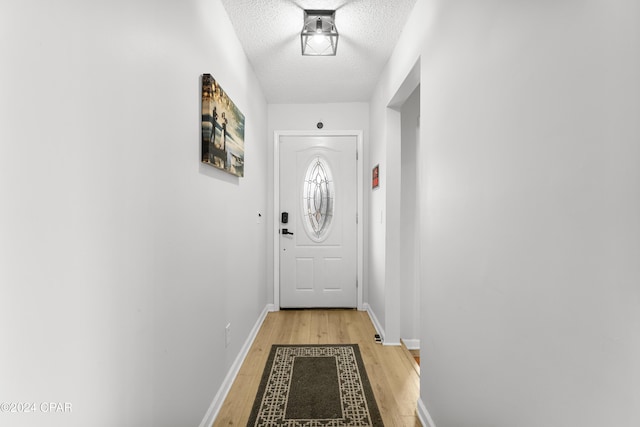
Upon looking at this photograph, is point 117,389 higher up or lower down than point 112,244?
lower down

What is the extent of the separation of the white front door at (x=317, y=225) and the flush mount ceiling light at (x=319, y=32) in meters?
1.44

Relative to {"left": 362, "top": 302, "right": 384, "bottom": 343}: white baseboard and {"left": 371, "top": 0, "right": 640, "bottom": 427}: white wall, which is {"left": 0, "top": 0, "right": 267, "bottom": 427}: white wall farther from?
{"left": 362, "top": 302, "right": 384, "bottom": 343}: white baseboard

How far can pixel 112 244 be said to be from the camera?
982 millimetres

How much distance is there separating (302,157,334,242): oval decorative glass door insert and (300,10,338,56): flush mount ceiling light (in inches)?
60.8

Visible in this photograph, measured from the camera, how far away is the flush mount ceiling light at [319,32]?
2.21 meters

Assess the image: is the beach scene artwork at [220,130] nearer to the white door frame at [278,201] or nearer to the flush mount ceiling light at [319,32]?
the flush mount ceiling light at [319,32]

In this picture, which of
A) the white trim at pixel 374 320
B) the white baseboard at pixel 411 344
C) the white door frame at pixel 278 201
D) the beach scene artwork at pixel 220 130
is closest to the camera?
the beach scene artwork at pixel 220 130

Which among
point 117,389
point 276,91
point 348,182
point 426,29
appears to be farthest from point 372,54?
point 117,389

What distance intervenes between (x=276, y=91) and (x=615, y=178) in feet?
10.9

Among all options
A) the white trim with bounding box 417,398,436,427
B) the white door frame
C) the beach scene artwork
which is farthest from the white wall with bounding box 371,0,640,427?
the white door frame

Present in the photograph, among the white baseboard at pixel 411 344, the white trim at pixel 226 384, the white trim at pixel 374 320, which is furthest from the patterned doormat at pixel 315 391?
the white baseboard at pixel 411 344

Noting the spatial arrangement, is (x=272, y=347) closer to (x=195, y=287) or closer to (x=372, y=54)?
(x=195, y=287)

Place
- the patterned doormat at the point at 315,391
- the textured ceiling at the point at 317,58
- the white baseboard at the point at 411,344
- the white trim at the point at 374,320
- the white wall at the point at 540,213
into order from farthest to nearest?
the white trim at the point at 374,320 < the white baseboard at the point at 411,344 < the textured ceiling at the point at 317,58 < the patterned doormat at the point at 315,391 < the white wall at the point at 540,213

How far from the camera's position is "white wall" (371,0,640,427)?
26.0 inches
